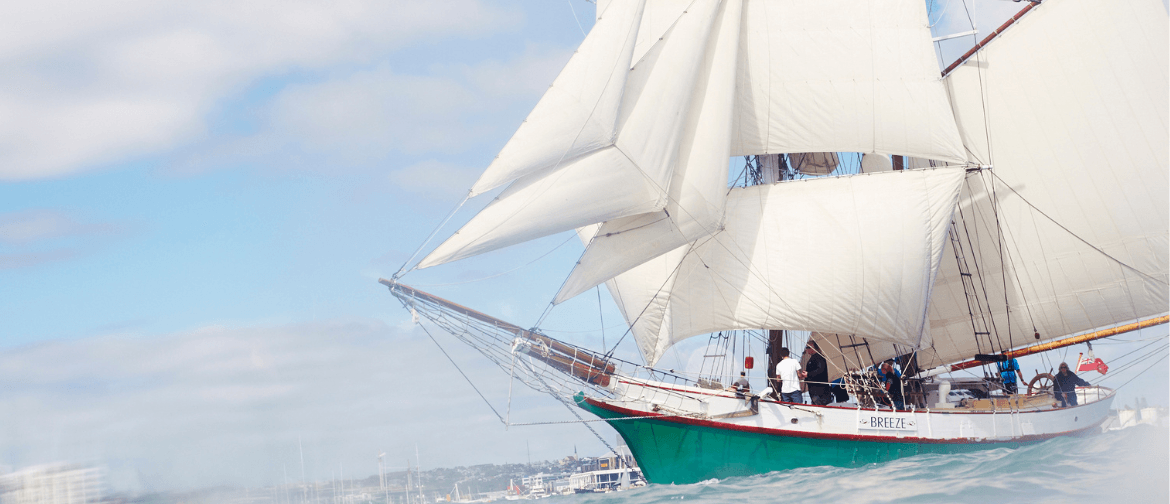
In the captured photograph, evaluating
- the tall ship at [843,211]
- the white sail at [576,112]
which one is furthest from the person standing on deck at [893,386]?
the white sail at [576,112]

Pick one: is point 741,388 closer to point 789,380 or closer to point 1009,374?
point 789,380

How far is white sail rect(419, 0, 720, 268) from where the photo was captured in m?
22.0

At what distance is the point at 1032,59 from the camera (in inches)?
1163

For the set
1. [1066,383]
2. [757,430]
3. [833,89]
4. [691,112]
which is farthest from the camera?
Answer: [1066,383]

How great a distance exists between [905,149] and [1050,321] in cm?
729

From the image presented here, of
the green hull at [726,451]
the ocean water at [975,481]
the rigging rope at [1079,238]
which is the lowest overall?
the ocean water at [975,481]

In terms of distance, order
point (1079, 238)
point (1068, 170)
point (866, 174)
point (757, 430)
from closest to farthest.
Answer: point (757, 430), point (866, 174), point (1068, 170), point (1079, 238)

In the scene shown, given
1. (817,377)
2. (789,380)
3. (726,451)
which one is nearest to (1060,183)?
(817,377)

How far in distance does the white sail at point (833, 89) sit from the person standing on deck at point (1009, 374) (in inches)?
267

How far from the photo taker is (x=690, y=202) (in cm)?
2480

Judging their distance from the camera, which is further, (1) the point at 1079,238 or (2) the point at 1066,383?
(2) the point at 1066,383

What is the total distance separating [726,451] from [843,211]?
721 centimetres

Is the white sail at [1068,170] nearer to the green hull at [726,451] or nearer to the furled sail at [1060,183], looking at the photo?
the furled sail at [1060,183]

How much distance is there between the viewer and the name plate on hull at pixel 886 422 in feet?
80.8
